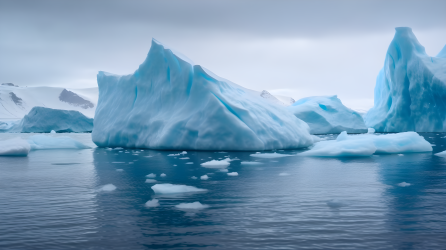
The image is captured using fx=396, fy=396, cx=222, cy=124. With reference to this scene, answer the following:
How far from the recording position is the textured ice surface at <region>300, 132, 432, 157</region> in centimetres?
1030

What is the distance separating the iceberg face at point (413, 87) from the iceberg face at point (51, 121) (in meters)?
28.1

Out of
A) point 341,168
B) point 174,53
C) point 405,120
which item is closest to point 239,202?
point 341,168

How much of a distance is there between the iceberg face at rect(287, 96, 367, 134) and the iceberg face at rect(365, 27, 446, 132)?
2.27m

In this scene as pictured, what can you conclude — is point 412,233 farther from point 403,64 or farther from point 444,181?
point 403,64

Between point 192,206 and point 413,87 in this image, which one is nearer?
point 192,206

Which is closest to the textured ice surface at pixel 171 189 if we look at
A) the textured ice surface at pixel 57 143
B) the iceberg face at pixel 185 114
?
the iceberg face at pixel 185 114

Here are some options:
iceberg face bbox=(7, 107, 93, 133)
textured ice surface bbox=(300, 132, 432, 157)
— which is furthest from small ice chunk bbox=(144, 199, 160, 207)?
iceberg face bbox=(7, 107, 93, 133)

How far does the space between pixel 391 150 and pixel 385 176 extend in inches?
206

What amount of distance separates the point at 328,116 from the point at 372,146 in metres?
16.9

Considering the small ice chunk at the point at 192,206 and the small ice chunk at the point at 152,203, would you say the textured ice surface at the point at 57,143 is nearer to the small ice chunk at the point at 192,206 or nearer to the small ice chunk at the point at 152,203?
the small ice chunk at the point at 152,203

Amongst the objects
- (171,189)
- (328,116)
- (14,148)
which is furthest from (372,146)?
(328,116)

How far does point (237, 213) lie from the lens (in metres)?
3.81

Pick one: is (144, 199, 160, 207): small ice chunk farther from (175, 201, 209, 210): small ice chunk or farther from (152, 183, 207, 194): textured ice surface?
(152, 183, 207, 194): textured ice surface

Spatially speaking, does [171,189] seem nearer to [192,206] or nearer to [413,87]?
[192,206]
